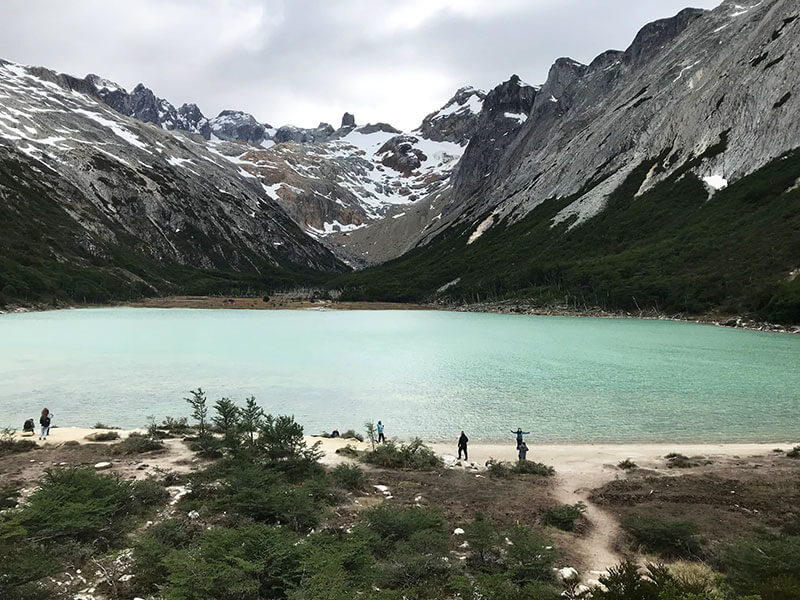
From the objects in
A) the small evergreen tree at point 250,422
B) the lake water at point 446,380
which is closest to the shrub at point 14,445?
the lake water at point 446,380

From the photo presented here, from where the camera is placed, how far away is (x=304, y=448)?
23.1 meters

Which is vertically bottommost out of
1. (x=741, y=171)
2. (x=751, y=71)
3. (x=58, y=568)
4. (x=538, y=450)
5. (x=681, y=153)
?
(x=538, y=450)

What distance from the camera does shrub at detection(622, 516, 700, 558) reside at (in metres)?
13.7

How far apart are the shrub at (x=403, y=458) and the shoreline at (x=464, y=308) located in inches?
2884

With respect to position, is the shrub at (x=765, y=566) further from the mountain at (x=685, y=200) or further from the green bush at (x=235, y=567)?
the mountain at (x=685, y=200)

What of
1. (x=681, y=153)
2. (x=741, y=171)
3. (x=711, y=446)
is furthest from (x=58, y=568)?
(x=681, y=153)

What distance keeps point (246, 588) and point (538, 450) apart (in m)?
19.3

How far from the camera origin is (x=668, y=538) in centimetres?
1398

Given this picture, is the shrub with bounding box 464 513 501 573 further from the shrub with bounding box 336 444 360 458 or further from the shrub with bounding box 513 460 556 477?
the shrub with bounding box 336 444 360 458

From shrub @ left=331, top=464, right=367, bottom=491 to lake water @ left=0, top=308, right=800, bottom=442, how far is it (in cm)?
1029

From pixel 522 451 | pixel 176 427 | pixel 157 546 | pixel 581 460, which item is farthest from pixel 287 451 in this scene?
pixel 581 460

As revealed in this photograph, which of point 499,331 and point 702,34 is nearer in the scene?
point 499,331

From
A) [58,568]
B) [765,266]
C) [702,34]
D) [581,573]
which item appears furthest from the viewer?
[702,34]

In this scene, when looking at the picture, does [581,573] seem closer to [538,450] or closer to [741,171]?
[538,450]
